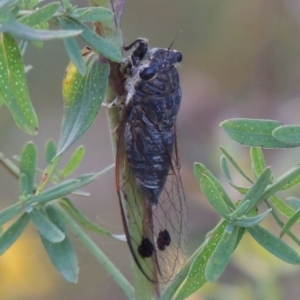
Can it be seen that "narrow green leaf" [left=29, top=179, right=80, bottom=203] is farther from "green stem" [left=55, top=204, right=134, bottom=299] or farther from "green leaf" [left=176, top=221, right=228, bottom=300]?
"green leaf" [left=176, top=221, right=228, bottom=300]

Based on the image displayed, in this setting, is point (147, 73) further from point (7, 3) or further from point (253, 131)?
point (7, 3)

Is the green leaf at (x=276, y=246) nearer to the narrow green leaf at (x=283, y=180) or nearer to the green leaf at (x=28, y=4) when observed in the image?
the narrow green leaf at (x=283, y=180)

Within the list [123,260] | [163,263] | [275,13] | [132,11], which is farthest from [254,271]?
[132,11]

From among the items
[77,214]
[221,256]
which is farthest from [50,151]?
[221,256]

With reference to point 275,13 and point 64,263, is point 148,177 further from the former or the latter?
point 275,13

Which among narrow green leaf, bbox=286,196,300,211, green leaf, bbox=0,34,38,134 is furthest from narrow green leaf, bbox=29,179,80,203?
narrow green leaf, bbox=286,196,300,211

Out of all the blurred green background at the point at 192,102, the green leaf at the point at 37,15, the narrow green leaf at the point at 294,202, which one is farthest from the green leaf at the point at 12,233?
the blurred green background at the point at 192,102
